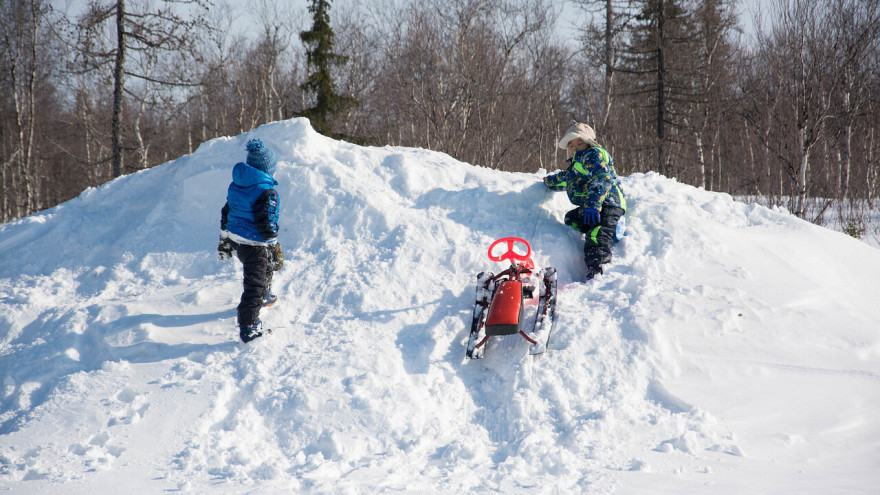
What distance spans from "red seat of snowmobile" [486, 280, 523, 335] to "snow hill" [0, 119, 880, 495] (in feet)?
1.04

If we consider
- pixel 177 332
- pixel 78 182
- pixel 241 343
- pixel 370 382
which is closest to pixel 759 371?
pixel 370 382

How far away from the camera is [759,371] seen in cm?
393

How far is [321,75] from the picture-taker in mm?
16625

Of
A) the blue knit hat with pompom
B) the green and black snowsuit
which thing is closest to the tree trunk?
the blue knit hat with pompom

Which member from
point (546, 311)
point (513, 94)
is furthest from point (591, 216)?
point (513, 94)

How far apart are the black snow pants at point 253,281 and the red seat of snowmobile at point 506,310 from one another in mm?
1934

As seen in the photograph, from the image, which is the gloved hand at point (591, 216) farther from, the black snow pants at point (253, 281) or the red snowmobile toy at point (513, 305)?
the black snow pants at point (253, 281)

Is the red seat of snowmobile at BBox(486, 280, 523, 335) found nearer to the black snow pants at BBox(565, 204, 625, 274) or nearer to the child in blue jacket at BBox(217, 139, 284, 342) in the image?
the black snow pants at BBox(565, 204, 625, 274)

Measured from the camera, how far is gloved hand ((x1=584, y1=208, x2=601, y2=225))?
5027 mm

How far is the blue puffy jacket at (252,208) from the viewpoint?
13.4 ft

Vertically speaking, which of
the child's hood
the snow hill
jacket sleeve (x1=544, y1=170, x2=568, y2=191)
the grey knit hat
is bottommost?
the snow hill

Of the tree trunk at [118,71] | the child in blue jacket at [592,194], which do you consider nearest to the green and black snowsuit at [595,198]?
the child in blue jacket at [592,194]

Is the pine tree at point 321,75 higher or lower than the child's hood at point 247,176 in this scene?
higher

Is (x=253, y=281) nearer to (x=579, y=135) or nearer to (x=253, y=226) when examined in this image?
(x=253, y=226)
